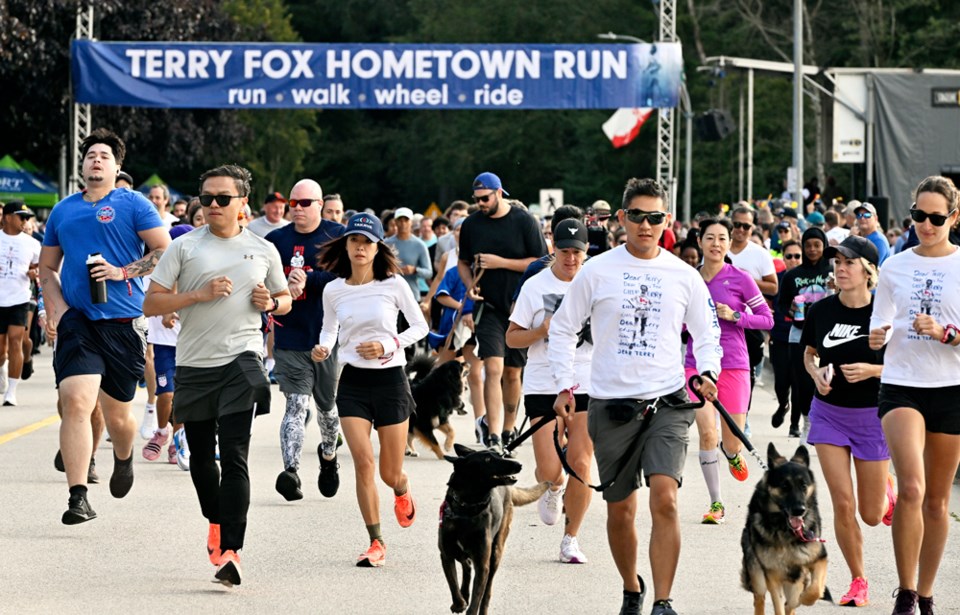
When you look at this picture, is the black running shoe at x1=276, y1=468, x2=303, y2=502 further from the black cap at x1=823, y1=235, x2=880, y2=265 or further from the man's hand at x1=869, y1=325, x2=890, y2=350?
the man's hand at x1=869, y1=325, x2=890, y2=350

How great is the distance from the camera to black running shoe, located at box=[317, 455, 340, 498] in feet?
34.5

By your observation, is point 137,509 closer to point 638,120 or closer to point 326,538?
point 326,538

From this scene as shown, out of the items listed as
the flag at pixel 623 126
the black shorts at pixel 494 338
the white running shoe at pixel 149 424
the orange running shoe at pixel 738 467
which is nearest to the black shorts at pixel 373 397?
the orange running shoe at pixel 738 467

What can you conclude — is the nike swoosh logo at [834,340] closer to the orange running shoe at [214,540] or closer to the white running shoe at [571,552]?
the white running shoe at [571,552]

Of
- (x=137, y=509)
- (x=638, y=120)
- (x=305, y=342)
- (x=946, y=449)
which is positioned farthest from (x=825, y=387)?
(x=638, y=120)

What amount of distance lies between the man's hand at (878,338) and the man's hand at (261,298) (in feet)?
9.17

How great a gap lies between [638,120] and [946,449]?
113ft

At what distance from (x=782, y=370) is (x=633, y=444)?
27.8ft

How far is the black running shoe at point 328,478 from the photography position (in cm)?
1052

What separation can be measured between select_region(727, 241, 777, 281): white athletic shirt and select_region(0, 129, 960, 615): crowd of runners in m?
1.94

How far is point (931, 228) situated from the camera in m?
7.34

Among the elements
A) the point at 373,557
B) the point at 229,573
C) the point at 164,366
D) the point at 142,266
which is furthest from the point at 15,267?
the point at 229,573

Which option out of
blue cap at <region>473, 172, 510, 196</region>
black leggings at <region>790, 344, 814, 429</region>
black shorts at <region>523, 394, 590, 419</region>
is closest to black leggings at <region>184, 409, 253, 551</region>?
black shorts at <region>523, 394, 590, 419</region>

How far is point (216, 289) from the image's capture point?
795 centimetres
